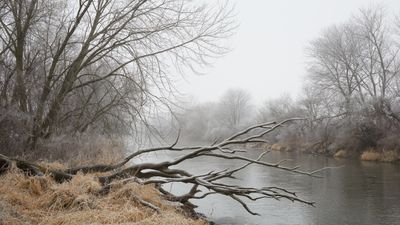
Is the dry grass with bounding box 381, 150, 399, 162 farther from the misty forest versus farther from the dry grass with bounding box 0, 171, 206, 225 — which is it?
the dry grass with bounding box 0, 171, 206, 225

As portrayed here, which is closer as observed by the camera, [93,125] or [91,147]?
[91,147]

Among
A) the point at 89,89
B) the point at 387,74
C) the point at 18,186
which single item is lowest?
the point at 18,186

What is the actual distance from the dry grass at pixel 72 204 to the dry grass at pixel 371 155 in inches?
840

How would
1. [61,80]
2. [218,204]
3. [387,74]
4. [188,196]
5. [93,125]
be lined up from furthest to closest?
[387,74], [93,125], [61,80], [218,204], [188,196]

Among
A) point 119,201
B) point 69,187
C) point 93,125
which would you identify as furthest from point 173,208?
point 93,125

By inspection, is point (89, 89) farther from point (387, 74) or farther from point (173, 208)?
point (387, 74)

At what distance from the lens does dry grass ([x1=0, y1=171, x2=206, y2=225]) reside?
6109 millimetres

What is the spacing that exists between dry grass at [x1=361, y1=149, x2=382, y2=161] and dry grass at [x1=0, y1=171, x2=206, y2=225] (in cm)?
2134

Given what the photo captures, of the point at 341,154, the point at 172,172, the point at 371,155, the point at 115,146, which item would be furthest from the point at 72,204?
the point at 341,154

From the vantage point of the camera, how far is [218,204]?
1220 cm

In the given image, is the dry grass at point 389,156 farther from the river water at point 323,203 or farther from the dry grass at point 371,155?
the river water at point 323,203

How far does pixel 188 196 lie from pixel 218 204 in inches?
120

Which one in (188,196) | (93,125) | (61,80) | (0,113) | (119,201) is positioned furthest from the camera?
(93,125)

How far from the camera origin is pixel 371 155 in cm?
2650
